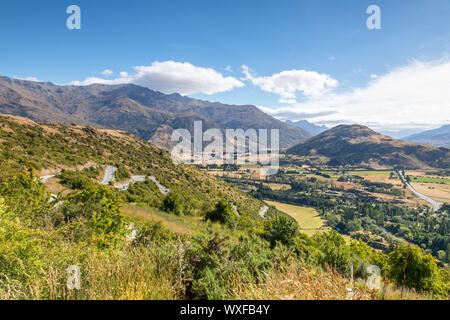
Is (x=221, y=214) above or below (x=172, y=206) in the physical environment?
below

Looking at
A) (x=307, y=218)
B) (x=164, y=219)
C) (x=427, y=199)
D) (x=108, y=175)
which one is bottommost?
(x=307, y=218)

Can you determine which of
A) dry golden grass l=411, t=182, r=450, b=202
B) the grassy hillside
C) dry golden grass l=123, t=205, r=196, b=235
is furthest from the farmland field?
dry golden grass l=411, t=182, r=450, b=202

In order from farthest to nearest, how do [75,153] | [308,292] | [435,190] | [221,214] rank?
[435,190], [75,153], [221,214], [308,292]

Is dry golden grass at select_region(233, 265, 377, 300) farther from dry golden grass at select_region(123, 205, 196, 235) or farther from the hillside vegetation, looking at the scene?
dry golden grass at select_region(123, 205, 196, 235)

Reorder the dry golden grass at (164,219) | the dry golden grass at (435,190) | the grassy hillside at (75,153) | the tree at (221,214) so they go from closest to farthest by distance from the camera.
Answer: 1. the dry golden grass at (164,219)
2. the tree at (221,214)
3. the grassy hillside at (75,153)
4. the dry golden grass at (435,190)

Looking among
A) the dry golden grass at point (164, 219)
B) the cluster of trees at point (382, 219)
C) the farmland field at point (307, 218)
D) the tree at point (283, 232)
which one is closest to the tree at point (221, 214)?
the dry golden grass at point (164, 219)

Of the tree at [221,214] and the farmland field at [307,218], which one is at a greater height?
the tree at [221,214]

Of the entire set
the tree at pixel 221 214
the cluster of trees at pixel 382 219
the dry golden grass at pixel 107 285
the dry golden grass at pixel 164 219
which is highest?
the dry golden grass at pixel 107 285

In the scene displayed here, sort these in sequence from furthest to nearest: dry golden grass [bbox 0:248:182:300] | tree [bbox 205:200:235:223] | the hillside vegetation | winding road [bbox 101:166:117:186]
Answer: winding road [bbox 101:166:117:186]
tree [bbox 205:200:235:223]
the hillside vegetation
dry golden grass [bbox 0:248:182:300]

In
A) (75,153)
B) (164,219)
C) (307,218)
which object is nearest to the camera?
(164,219)

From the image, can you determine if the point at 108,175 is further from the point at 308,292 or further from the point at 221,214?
the point at 308,292

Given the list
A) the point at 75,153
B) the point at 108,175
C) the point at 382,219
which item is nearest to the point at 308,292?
the point at 108,175

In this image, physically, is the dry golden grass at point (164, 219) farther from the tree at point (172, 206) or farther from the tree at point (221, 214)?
the tree at point (221, 214)

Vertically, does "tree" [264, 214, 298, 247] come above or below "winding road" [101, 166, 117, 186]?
below
